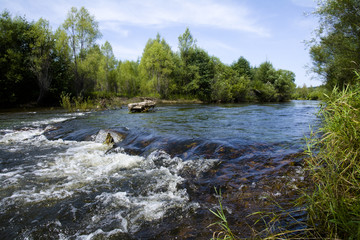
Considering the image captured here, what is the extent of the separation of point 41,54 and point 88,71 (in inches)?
272

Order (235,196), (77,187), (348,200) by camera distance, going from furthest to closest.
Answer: (77,187) → (235,196) → (348,200)

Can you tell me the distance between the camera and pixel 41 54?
89.5 feet

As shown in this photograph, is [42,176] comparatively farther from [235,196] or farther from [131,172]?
[235,196]

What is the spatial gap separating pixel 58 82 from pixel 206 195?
109 feet

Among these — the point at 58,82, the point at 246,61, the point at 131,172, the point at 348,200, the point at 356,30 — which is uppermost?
the point at 246,61

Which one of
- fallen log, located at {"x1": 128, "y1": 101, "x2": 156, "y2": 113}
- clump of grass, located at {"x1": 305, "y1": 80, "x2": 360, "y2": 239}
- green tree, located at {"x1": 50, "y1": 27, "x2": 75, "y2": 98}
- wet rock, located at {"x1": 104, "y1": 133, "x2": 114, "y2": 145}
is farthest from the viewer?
green tree, located at {"x1": 50, "y1": 27, "x2": 75, "y2": 98}

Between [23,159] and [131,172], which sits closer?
[131,172]

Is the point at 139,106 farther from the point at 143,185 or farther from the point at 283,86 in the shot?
the point at 283,86

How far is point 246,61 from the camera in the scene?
70.3 m

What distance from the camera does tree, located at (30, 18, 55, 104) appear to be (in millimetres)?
26484

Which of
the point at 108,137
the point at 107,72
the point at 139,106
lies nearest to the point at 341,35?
the point at 139,106

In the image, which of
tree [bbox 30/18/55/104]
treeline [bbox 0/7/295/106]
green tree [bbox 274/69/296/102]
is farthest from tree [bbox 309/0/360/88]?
green tree [bbox 274/69/296/102]

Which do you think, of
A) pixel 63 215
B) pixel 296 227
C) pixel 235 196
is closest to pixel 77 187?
pixel 63 215

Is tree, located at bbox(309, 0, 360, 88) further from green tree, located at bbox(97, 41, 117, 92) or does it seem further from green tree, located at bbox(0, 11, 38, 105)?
green tree, located at bbox(97, 41, 117, 92)
